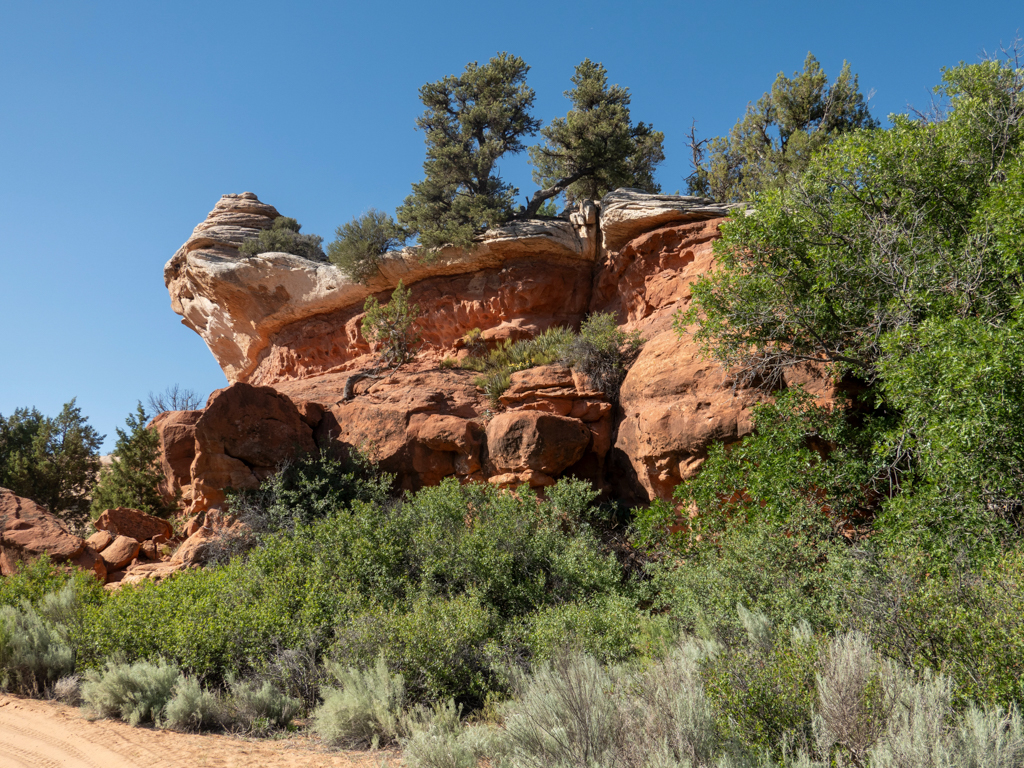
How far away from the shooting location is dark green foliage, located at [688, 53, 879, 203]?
1766 centimetres

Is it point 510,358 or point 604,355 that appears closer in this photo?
point 604,355

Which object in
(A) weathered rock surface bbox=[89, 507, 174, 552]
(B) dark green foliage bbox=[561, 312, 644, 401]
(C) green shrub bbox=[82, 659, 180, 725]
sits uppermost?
(B) dark green foliage bbox=[561, 312, 644, 401]

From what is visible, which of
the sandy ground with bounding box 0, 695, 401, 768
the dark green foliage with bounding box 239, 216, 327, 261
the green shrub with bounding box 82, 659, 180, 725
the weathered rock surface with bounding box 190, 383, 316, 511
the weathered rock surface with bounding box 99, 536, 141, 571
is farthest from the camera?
the dark green foliage with bounding box 239, 216, 327, 261

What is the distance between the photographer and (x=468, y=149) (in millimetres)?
19172

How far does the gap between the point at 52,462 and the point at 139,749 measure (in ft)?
54.1

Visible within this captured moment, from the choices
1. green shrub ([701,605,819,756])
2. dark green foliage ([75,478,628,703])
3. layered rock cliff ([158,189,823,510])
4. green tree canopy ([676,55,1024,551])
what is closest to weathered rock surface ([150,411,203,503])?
layered rock cliff ([158,189,823,510])

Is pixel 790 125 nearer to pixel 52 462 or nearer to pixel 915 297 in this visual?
pixel 915 297

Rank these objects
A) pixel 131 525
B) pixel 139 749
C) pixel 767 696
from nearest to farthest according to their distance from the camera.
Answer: pixel 767 696
pixel 139 749
pixel 131 525

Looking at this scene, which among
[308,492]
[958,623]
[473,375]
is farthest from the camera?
[473,375]

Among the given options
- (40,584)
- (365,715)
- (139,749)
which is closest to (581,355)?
(365,715)

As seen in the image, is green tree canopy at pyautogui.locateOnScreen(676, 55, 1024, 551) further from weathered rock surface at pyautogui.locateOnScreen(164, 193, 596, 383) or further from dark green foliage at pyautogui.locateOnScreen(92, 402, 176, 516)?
dark green foliage at pyautogui.locateOnScreen(92, 402, 176, 516)

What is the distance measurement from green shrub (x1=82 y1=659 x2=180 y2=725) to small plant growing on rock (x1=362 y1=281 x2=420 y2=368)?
37.0 ft

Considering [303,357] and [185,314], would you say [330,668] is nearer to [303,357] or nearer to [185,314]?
[303,357]

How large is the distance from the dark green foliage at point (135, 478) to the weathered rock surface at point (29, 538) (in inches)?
129
